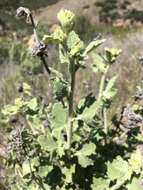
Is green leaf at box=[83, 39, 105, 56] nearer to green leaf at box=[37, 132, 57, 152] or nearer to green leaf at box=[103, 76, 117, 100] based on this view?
green leaf at box=[103, 76, 117, 100]

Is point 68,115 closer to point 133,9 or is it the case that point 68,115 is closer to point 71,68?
point 71,68

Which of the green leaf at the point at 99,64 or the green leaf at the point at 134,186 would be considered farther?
the green leaf at the point at 99,64

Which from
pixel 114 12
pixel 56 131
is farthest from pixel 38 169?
pixel 114 12

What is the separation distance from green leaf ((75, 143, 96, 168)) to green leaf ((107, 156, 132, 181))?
82 millimetres

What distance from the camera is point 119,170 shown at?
2.27m

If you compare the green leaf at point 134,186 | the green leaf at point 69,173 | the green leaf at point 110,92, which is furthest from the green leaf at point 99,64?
the green leaf at point 134,186

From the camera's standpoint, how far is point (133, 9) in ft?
87.2

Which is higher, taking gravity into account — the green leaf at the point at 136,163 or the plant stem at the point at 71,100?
the plant stem at the point at 71,100

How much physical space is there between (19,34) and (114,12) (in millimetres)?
6988

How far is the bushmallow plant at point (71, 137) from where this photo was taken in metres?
2.13

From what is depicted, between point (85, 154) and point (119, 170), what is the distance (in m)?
0.16

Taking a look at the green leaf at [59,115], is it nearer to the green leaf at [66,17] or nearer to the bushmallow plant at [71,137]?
the bushmallow plant at [71,137]

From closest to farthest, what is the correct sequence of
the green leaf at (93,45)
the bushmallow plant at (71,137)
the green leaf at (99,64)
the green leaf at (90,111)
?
the green leaf at (93,45), the bushmallow plant at (71,137), the green leaf at (90,111), the green leaf at (99,64)

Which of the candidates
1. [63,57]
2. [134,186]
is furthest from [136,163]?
[63,57]
